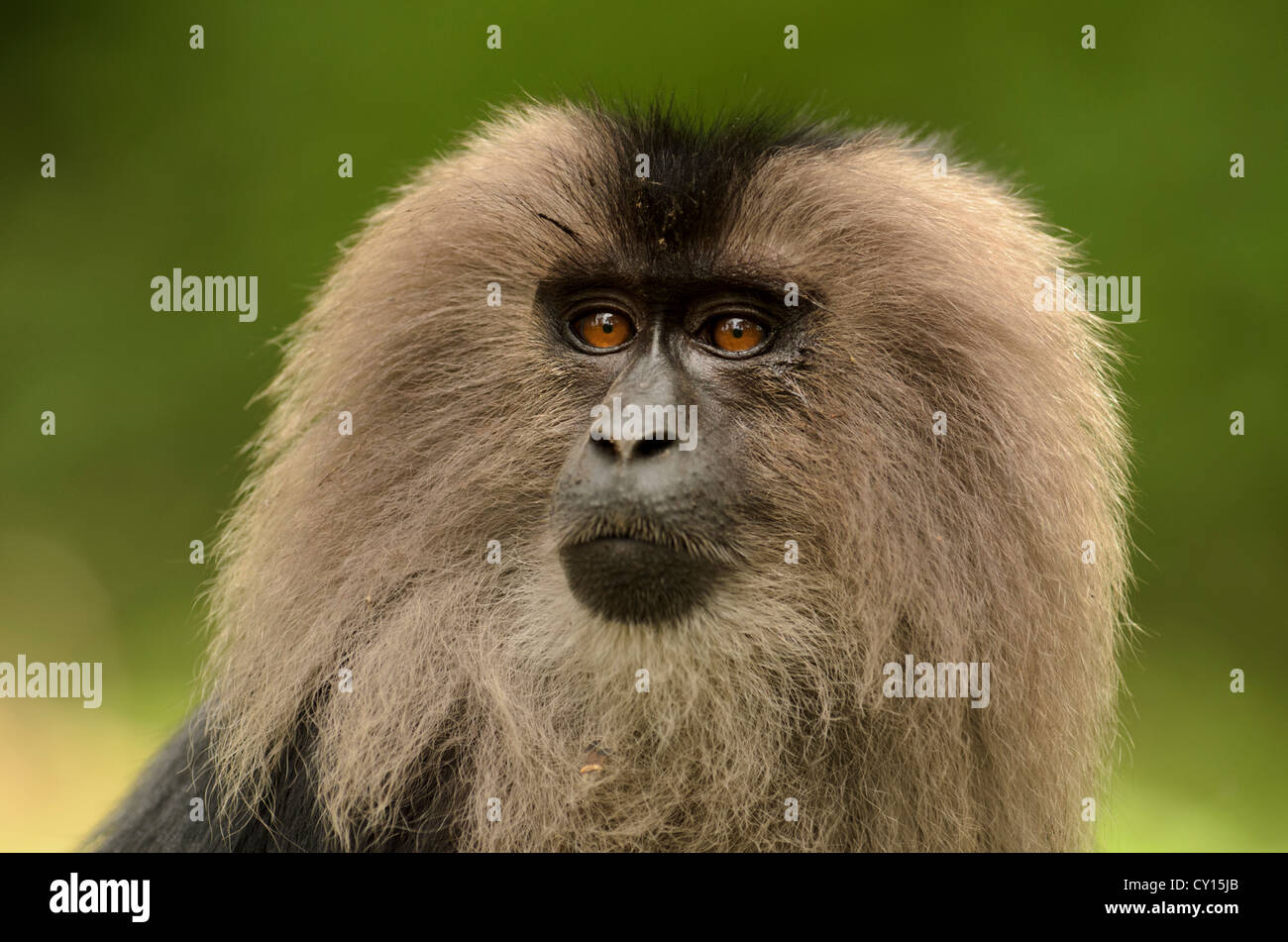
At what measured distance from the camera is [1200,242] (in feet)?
30.8

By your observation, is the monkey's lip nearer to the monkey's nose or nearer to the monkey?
the monkey

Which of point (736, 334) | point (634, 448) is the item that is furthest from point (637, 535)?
point (736, 334)

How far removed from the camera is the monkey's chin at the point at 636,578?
11.5 feet

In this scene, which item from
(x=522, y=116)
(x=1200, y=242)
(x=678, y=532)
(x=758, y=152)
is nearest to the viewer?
(x=678, y=532)

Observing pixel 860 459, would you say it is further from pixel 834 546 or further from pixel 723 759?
pixel 723 759

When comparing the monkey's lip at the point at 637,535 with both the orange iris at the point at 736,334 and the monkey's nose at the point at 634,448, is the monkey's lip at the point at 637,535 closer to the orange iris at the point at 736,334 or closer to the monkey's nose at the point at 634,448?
the monkey's nose at the point at 634,448

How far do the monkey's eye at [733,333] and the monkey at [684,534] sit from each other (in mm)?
13

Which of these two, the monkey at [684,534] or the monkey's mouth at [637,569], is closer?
the monkey's mouth at [637,569]

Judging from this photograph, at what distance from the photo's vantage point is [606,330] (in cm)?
397

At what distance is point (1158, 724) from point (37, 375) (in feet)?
26.5

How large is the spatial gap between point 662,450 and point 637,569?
12.2 inches

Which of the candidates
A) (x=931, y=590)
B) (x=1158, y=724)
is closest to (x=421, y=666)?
(x=931, y=590)

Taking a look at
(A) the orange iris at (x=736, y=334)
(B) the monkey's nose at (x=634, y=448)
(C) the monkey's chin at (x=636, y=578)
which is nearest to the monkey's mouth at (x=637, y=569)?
(C) the monkey's chin at (x=636, y=578)
